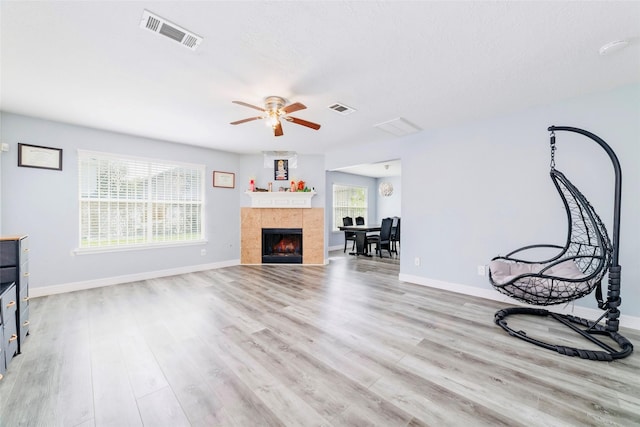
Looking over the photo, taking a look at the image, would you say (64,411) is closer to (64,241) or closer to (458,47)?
(64,241)

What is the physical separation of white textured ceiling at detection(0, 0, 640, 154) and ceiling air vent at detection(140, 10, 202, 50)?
6 centimetres

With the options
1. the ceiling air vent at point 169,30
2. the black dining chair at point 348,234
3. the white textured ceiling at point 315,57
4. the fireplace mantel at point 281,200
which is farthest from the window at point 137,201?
the black dining chair at point 348,234

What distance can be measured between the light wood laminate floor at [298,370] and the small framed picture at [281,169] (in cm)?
326

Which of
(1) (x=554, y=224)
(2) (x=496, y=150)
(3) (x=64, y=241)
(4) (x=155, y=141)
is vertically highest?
(4) (x=155, y=141)

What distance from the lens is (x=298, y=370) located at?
1.93 meters

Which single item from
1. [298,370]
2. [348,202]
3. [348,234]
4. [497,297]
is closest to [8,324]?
[298,370]

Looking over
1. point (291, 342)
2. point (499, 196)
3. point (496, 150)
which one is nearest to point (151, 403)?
point (291, 342)

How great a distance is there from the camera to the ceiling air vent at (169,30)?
5.82ft

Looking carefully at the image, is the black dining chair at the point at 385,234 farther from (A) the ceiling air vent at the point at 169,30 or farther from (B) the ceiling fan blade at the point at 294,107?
(A) the ceiling air vent at the point at 169,30

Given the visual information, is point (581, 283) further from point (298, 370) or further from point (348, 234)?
point (348, 234)

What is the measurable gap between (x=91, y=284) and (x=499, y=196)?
617 centimetres

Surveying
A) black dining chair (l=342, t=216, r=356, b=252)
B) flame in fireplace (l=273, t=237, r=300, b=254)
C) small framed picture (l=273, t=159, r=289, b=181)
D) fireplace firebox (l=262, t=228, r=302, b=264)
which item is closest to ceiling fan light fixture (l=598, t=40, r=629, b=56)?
small framed picture (l=273, t=159, r=289, b=181)

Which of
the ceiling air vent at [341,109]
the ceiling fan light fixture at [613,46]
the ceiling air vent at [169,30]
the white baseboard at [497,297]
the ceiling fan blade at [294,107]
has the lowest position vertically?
the white baseboard at [497,297]

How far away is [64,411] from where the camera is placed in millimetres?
1524
